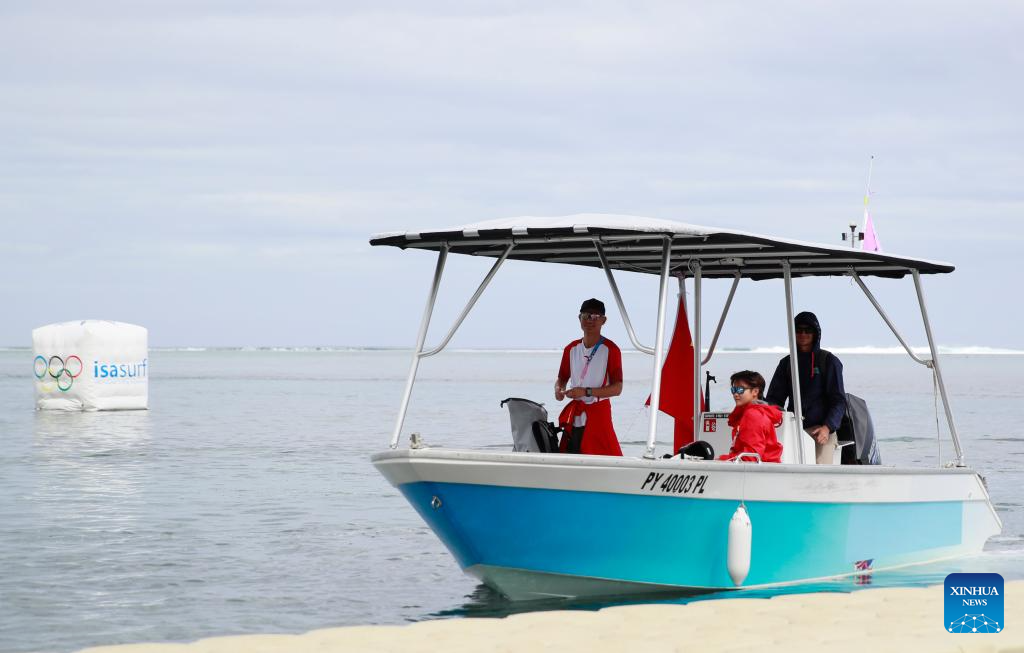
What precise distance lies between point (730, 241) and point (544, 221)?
1.22 meters

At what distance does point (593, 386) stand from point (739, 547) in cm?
160

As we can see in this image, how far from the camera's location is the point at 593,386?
9109 millimetres

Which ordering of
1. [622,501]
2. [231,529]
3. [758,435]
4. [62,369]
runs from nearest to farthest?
[622,501], [758,435], [231,529], [62,369]

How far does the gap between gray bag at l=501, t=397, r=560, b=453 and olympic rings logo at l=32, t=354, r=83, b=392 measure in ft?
77.0

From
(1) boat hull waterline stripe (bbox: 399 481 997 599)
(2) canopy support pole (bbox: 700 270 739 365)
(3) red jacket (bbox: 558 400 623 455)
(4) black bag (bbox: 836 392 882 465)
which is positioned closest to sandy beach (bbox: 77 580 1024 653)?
(1) boat hull waterline stripe (bbox: 399 481 997 599)

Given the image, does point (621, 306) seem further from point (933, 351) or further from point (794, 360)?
point (933, 351)

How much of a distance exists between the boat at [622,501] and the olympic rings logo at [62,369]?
23749mm

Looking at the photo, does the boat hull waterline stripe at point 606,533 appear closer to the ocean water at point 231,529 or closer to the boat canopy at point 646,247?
Result: the ocean water at point 231,529

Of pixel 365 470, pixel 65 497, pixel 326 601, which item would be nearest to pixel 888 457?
pixel 365 470

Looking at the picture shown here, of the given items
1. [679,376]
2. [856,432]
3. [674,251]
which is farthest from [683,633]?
[856,432]

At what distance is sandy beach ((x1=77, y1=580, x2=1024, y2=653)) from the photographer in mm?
5996

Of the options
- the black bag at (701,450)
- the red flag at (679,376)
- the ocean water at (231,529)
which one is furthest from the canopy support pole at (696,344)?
the black bag at (701,450)

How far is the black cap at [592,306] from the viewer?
9.10 m

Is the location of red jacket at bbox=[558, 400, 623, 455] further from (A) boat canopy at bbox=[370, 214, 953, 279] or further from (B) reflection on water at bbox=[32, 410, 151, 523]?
(B) reflection on water at bbox=[32, 410, 151, 523]
